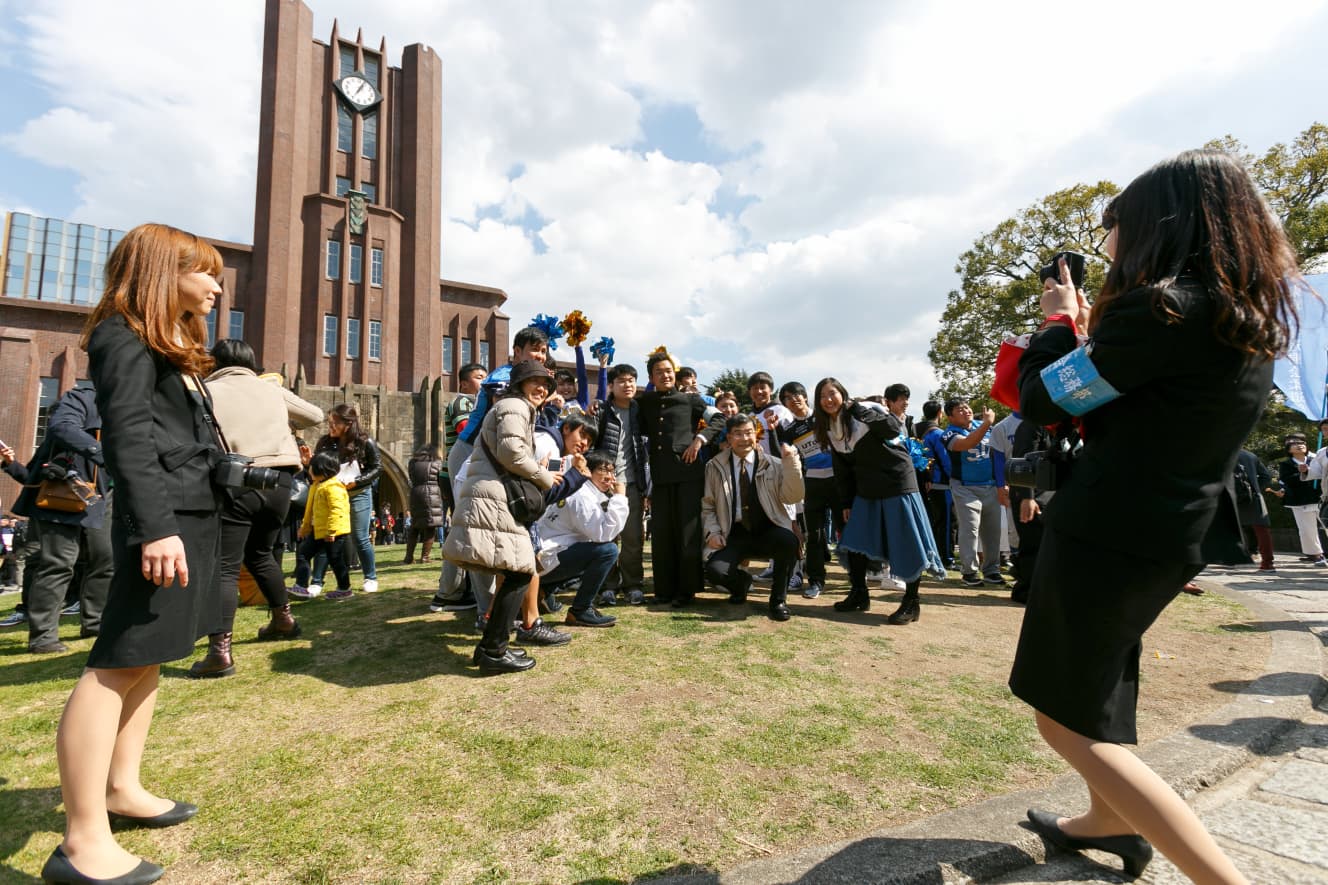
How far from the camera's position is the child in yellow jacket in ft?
20.7

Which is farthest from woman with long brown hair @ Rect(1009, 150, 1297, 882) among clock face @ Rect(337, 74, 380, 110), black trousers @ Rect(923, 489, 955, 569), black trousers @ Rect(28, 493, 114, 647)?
clock face @ Rect(337, 74, 380, 110)

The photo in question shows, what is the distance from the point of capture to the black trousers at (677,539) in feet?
19.4

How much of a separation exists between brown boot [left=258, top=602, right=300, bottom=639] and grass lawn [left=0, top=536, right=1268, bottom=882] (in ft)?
0.45

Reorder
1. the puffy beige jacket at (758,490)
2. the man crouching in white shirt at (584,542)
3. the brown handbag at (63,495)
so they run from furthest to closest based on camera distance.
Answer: the puffy beige jacket at (758,490)
the man crouching in white shirt at (584,542)
the brown handbag at (63,495)

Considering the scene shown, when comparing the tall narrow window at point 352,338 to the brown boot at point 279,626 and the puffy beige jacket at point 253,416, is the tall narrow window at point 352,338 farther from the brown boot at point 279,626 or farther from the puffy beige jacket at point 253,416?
the puffy beige jacket at point 253,416

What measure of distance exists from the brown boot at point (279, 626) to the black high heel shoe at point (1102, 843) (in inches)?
182

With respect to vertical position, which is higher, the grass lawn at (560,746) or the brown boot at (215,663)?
the brown boot at (215,663)

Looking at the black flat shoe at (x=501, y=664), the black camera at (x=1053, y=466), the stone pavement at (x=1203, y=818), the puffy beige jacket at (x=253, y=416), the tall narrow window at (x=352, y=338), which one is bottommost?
the stone pavement at (x=1203, y=818)

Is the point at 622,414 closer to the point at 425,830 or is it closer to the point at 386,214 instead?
the point at 425,830

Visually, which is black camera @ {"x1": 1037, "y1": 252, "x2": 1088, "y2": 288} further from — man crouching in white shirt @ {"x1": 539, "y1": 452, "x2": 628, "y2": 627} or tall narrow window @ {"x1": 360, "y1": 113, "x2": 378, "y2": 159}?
tall narrow window @ {"x1": 360, "y1": 113, "x2": 378, "y2": 159}

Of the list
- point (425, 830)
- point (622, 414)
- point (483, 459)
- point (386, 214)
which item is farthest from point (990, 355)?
point (386, 214)

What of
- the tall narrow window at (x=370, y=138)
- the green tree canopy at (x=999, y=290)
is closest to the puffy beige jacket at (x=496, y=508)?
the green tree canopy at (x=999, y=290)

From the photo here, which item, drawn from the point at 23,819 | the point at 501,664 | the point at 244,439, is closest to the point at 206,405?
the point at 244,439

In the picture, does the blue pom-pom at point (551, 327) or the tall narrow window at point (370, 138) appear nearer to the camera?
the blue pom-pom at point (551, 327)
